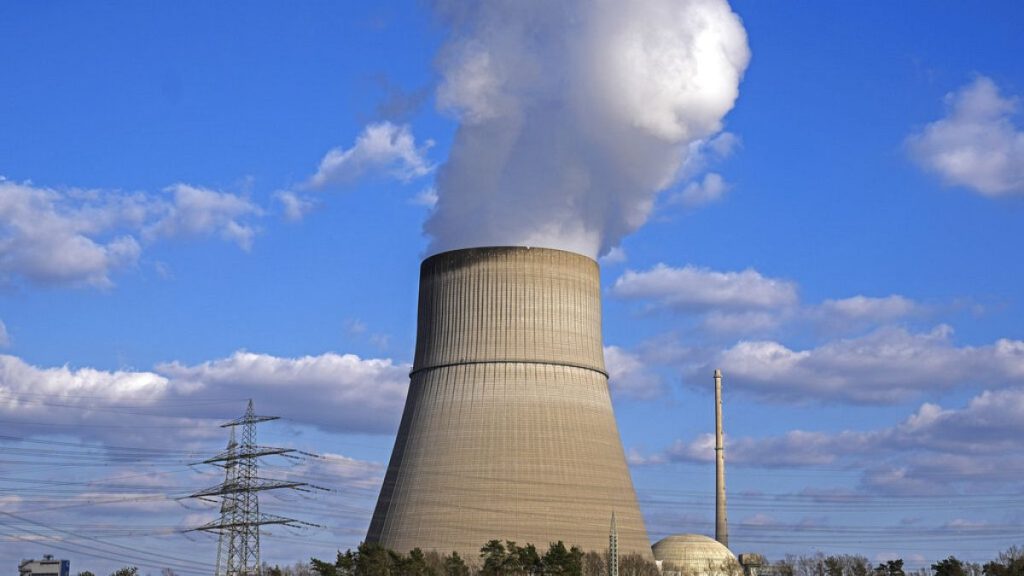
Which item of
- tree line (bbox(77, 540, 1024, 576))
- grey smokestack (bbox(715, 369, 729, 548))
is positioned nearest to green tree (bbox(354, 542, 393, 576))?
tree line (bbox(77, 540, 1024, 576))

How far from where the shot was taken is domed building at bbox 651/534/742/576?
4762 centimetres

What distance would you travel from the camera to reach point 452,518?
119ft

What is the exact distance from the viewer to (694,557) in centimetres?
4897

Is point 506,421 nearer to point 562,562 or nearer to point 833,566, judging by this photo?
point 562,562

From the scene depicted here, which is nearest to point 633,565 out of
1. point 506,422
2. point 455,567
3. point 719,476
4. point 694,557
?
point 506,422

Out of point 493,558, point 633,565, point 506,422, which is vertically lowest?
point 633,565

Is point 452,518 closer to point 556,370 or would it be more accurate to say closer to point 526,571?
point 526,571

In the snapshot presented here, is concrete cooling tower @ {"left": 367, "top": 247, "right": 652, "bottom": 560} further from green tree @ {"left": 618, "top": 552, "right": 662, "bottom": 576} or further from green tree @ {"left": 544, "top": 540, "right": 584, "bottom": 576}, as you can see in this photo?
green tree @ {"left": 544, "top": 540, "right": 584, "bottom": 576}

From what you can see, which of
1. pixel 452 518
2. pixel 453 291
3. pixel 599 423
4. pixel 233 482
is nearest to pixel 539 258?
pixel 453 291

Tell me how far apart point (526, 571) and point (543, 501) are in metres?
2.36

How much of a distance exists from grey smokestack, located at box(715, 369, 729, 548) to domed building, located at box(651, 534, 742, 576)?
16.1 ft

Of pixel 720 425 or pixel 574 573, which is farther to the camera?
pixel 720 425

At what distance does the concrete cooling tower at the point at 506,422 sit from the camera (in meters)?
36.3

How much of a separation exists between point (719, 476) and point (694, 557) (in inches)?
343
